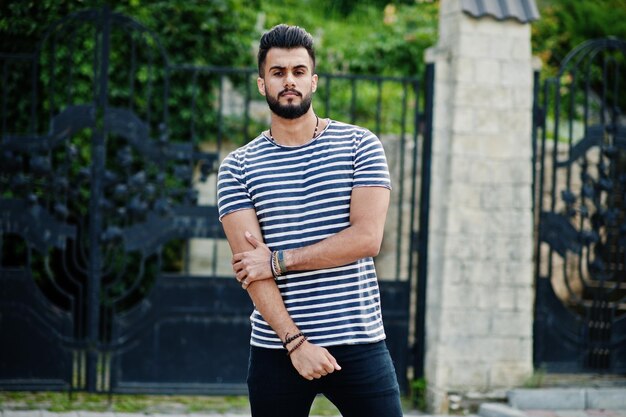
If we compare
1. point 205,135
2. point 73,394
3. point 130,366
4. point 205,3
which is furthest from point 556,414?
point 205,3

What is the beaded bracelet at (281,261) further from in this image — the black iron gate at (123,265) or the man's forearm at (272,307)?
the black iron gate at (123,265)

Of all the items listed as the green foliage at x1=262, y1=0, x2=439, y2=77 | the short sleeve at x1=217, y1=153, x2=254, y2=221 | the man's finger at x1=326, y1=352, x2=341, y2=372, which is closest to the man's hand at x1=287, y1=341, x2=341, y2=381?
the man's finger at x1=326, y1=352, x2=341, y2=372

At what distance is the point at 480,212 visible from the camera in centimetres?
664

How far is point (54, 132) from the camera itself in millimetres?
6590

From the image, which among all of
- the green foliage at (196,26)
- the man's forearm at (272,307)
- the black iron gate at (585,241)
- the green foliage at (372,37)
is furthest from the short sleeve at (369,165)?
the green foliage at (372,37)

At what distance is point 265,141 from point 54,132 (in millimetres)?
4084

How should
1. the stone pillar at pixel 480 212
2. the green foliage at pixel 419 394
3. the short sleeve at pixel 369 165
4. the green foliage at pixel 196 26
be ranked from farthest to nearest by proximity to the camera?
the green foliage at pixel 196 26
the green foliage at pixel 419 394
the stone pillar at pixel 480 212
the short sleeve at pixel 369 165

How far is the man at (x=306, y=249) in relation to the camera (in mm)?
2707

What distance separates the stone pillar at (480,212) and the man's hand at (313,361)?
4.04m

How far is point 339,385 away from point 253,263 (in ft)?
1.50

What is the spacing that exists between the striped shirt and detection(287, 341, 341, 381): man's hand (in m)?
0.06

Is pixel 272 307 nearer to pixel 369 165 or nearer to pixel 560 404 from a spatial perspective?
pixel 369 165

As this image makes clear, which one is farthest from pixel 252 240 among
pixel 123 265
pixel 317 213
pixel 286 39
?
pixel 123 265

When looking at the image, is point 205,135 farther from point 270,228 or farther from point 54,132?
→ point 270,228
